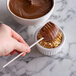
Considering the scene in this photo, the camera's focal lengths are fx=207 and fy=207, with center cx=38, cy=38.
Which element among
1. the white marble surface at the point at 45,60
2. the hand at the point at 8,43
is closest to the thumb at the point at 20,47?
the hand at the point at 8,43

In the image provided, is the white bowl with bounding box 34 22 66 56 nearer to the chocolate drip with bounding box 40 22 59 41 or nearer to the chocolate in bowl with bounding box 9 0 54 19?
the chocolate drip with bounding box 40 22 59 41

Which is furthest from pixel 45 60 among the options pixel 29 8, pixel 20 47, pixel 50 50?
pixel 29 8

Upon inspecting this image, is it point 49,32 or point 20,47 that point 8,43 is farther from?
point 49,32

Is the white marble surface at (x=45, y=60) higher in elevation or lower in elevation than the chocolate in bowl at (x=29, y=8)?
lower

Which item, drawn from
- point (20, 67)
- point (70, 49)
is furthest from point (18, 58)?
point (70, 49)

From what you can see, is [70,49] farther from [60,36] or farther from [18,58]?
[18,58]

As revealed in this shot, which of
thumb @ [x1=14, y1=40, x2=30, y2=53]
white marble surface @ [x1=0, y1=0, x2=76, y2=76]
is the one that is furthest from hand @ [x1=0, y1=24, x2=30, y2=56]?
white marble surface @ [x1=0, y1=0, x2=76, y2=76]

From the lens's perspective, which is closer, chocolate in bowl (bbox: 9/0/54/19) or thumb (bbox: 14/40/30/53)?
thumb (bbox: 14/40/30/53)

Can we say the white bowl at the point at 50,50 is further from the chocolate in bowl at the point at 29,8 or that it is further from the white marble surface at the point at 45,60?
the chocolate in bowl at the point at 29,8
